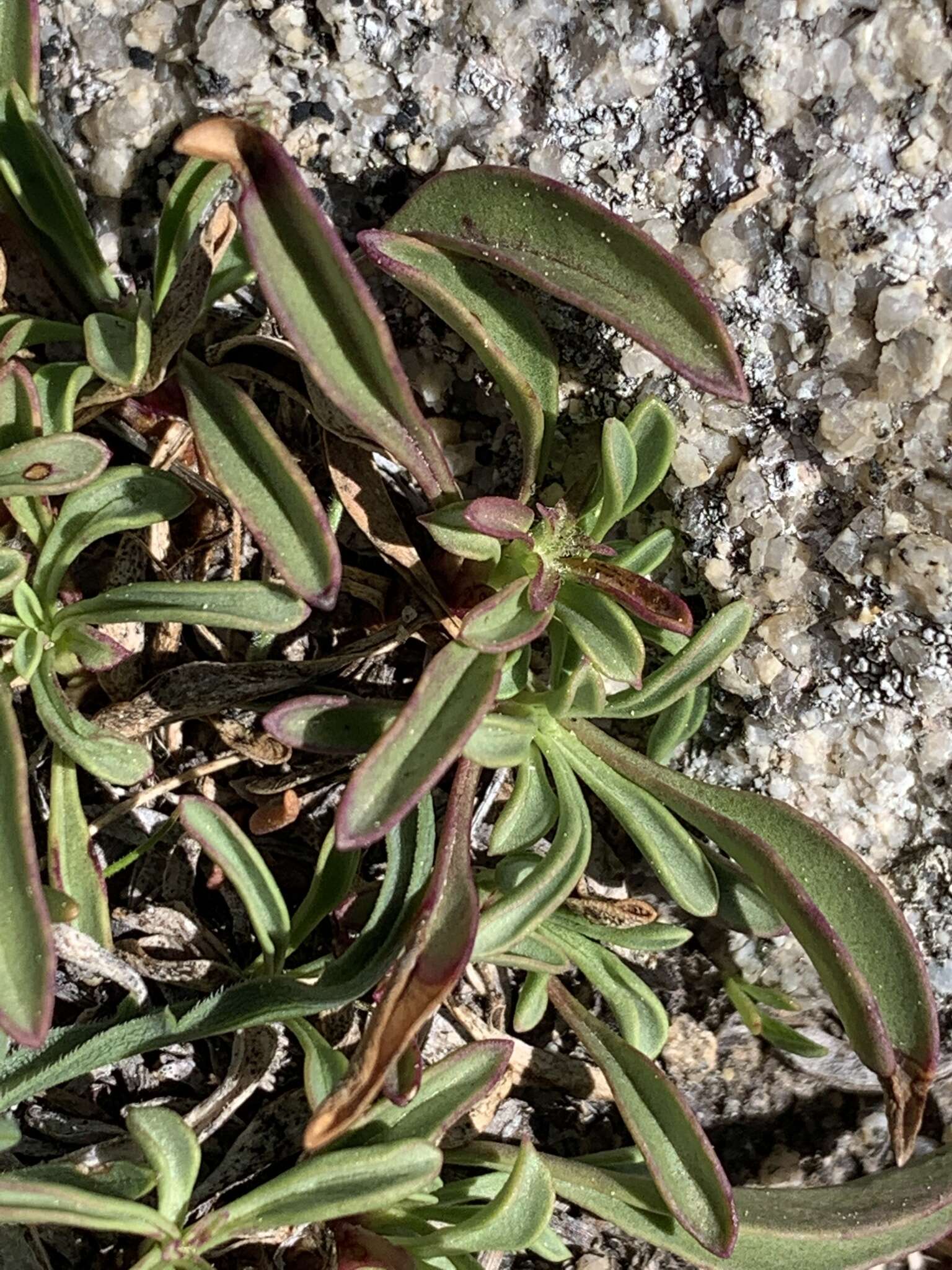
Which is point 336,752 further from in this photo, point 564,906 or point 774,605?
point 774,605

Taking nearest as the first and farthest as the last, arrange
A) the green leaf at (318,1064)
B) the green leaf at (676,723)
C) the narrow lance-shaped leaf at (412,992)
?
the narrow lance-shaped leaf at (412,992)
the green leaf at (318,1064)
the green leaf at (676,723)

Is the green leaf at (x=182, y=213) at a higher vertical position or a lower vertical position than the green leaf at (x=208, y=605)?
higher

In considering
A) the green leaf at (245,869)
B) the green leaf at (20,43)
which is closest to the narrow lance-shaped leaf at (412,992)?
the green leaf at (245,869)

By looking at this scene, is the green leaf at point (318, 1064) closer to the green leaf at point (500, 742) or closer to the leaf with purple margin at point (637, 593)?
the green leaf at point (500, 742)

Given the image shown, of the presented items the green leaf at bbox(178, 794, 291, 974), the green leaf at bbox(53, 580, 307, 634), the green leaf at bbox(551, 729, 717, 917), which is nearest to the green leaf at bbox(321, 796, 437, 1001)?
the green leaf at bbox(178, 794, 291, 974)

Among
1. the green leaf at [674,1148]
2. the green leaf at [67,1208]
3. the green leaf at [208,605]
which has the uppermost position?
the green leaf at [208,605]

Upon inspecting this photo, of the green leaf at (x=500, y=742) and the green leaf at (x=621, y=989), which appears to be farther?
the green leaf at (x=621, y=989)

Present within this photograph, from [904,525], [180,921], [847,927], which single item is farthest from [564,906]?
[904,525]

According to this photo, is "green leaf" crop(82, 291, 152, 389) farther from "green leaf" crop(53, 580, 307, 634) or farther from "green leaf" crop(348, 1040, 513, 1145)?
"green leaf" crop(348, 1040, 513, 1145)

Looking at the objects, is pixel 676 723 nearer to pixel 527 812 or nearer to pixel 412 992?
pixel 527 812
